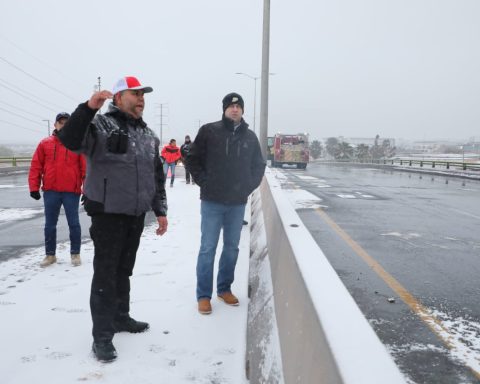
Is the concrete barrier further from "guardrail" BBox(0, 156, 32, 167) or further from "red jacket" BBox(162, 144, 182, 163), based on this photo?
"guardrail" BBox(0, 156, 32, 167)

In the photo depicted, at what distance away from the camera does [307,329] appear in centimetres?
180

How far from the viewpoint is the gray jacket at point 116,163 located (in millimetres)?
2898

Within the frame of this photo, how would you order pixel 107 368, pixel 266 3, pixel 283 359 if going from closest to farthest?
pixel 283 359 < pixel 107 368 < pixel 266 3

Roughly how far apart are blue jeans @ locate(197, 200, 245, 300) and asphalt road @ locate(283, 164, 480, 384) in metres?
1.43

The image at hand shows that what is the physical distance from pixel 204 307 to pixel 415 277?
9.56 feet

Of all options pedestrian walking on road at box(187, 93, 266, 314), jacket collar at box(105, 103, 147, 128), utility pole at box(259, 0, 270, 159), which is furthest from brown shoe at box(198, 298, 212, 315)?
utility pole at box(259, 0, 270, 159)

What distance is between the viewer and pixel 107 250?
3.06m

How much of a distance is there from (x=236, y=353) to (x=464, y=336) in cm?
202

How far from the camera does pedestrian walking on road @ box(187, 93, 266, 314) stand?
12.7 ft

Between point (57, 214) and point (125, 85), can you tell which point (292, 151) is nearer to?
point (57, 214)

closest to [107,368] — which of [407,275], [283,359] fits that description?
[283,359]

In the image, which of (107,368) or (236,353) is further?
(236,353)

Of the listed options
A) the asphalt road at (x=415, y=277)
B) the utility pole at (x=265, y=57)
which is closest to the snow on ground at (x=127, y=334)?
the asphalt road at (x=415, y=277)

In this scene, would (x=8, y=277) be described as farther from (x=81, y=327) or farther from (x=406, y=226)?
(x=406, y=226)
